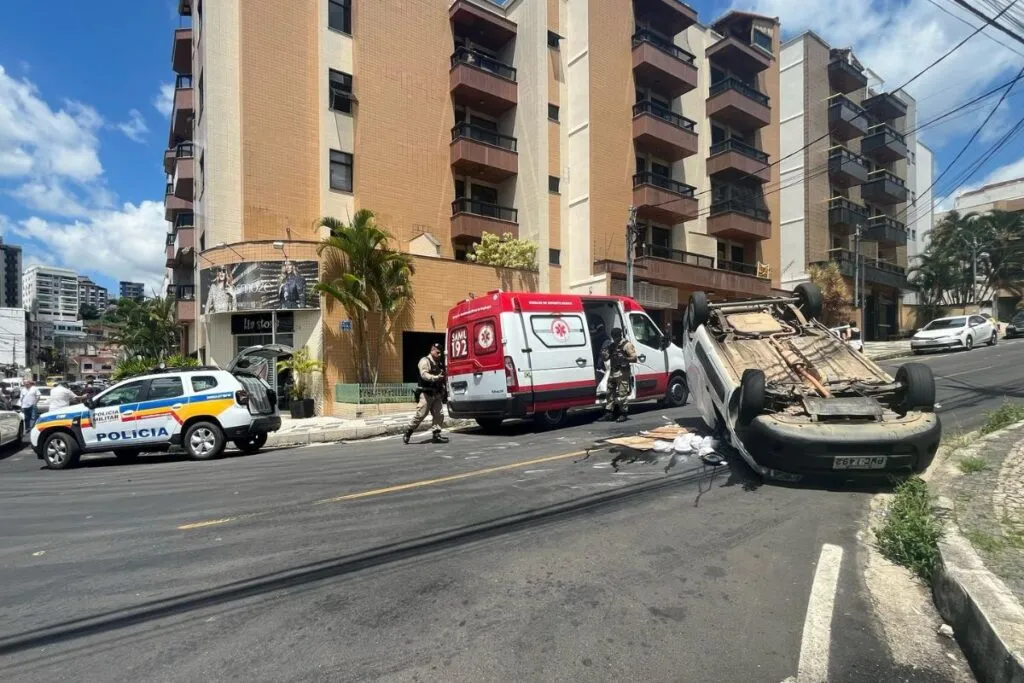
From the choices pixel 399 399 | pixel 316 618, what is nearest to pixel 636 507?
pixel 316 618

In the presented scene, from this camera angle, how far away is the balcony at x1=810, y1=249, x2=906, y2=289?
111 feet

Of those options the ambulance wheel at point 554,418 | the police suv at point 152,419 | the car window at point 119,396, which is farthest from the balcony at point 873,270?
the car window at point 119,396

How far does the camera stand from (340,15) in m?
21.5

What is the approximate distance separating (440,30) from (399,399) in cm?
1534

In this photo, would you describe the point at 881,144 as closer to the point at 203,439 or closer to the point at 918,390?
the point at 918,390

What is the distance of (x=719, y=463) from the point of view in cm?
718

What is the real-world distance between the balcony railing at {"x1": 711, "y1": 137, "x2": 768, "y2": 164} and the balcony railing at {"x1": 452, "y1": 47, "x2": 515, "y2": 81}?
1139cm

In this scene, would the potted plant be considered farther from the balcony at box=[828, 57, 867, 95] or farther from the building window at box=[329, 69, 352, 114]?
the balcony at box=[828, 57, 867, 95]

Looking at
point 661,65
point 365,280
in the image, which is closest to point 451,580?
point 365,280

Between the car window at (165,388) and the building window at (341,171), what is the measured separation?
38.4ft

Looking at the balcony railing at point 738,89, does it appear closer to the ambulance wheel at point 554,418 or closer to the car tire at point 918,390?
the ambulance wheel at point 554,418

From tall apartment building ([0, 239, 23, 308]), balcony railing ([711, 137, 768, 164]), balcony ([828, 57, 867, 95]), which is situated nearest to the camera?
balcony railing ([711, 137, 768, 164])

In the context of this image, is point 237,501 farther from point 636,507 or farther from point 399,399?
point 399,399

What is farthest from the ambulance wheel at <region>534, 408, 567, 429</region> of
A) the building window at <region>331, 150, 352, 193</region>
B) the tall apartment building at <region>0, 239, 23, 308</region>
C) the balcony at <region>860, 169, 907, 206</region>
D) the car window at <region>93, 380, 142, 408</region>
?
the tall apartment building at <region>0, 239, 23, 308</region>
